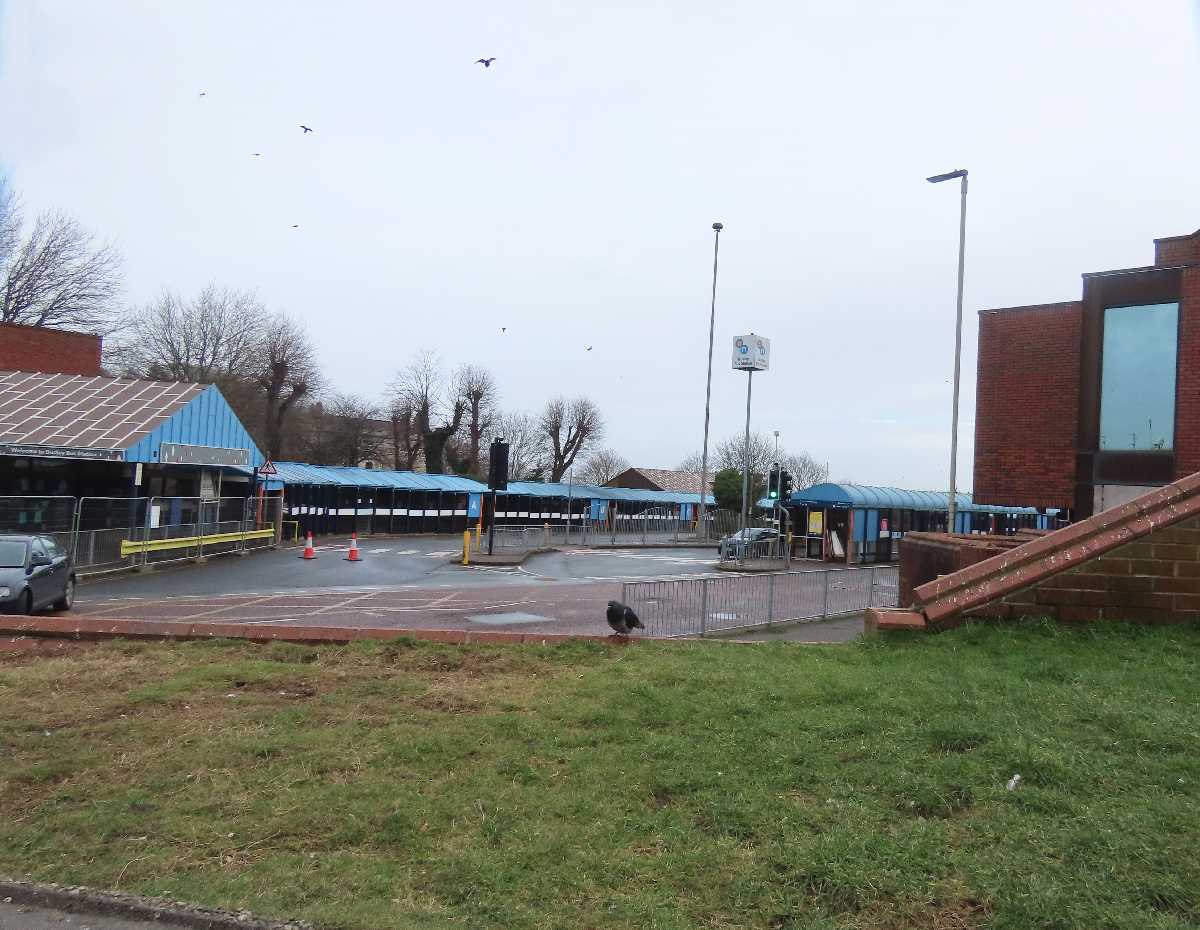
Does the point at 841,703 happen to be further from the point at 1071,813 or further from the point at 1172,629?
the point at 1172,629

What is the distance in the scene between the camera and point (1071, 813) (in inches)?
155

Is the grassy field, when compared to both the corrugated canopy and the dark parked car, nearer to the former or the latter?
the dark parked car

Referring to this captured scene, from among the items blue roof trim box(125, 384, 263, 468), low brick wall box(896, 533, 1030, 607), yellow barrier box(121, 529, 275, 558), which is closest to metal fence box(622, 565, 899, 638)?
low brick wall box(896, 533, 1030, 607)

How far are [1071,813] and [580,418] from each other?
74.6m

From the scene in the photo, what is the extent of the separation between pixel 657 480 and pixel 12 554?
296 ft

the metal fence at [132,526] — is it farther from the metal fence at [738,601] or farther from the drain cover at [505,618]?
the metal fence at [738,601]

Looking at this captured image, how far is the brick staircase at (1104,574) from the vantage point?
23.7 feet

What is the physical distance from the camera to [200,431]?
88.1 ft

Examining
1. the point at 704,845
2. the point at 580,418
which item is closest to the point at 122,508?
the point at 704,845

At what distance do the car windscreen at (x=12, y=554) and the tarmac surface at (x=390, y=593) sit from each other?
1437mm

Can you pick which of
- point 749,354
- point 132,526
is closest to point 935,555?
point 132,526

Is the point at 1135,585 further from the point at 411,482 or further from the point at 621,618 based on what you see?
the point at 411,482

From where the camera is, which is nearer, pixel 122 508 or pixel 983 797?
pixel 983 797

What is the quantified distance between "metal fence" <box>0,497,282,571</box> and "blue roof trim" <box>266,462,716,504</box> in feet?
27.9
